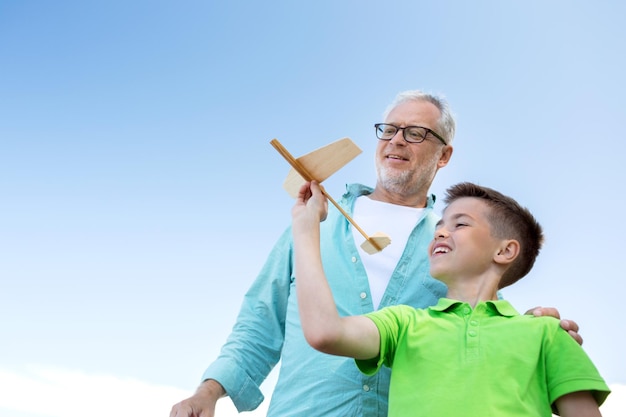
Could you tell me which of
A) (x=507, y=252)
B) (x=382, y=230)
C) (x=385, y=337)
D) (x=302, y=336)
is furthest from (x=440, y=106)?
(x=385, y=337)

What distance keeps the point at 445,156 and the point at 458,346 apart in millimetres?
2355

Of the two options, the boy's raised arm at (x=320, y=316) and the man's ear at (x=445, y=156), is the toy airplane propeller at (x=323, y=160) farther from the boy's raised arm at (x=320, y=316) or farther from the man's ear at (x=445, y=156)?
the man's ear at (x=445, y=156)

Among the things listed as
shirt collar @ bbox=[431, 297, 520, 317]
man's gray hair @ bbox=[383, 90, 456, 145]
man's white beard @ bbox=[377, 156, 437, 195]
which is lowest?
shirt collar @ bbox=[431, 297, 520, 317]

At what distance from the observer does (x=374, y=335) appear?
288 cm

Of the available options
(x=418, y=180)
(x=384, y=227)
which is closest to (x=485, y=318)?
(x=384, y=227)

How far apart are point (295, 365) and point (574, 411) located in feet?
4.96

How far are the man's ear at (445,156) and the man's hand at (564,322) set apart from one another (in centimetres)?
194

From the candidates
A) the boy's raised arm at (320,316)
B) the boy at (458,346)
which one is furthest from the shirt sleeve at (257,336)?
the boy's raised arm at (320,316)

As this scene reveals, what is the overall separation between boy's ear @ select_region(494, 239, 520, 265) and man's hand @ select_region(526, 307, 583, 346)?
271 mm

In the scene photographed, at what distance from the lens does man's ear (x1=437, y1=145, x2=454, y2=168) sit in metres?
4.98

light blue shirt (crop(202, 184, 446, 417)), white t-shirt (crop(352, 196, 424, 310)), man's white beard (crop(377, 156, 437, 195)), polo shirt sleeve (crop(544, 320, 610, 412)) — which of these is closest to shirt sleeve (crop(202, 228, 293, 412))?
light blue shirt (crop(202, 184, 446, 417))

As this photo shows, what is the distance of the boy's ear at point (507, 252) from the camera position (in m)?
3.34

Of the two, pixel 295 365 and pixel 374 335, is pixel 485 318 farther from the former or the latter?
pixel 295 365

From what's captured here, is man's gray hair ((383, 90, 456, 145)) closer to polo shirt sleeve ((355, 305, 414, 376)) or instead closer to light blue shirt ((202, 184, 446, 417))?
light blue shirt ((202, 184, 446, 417))
